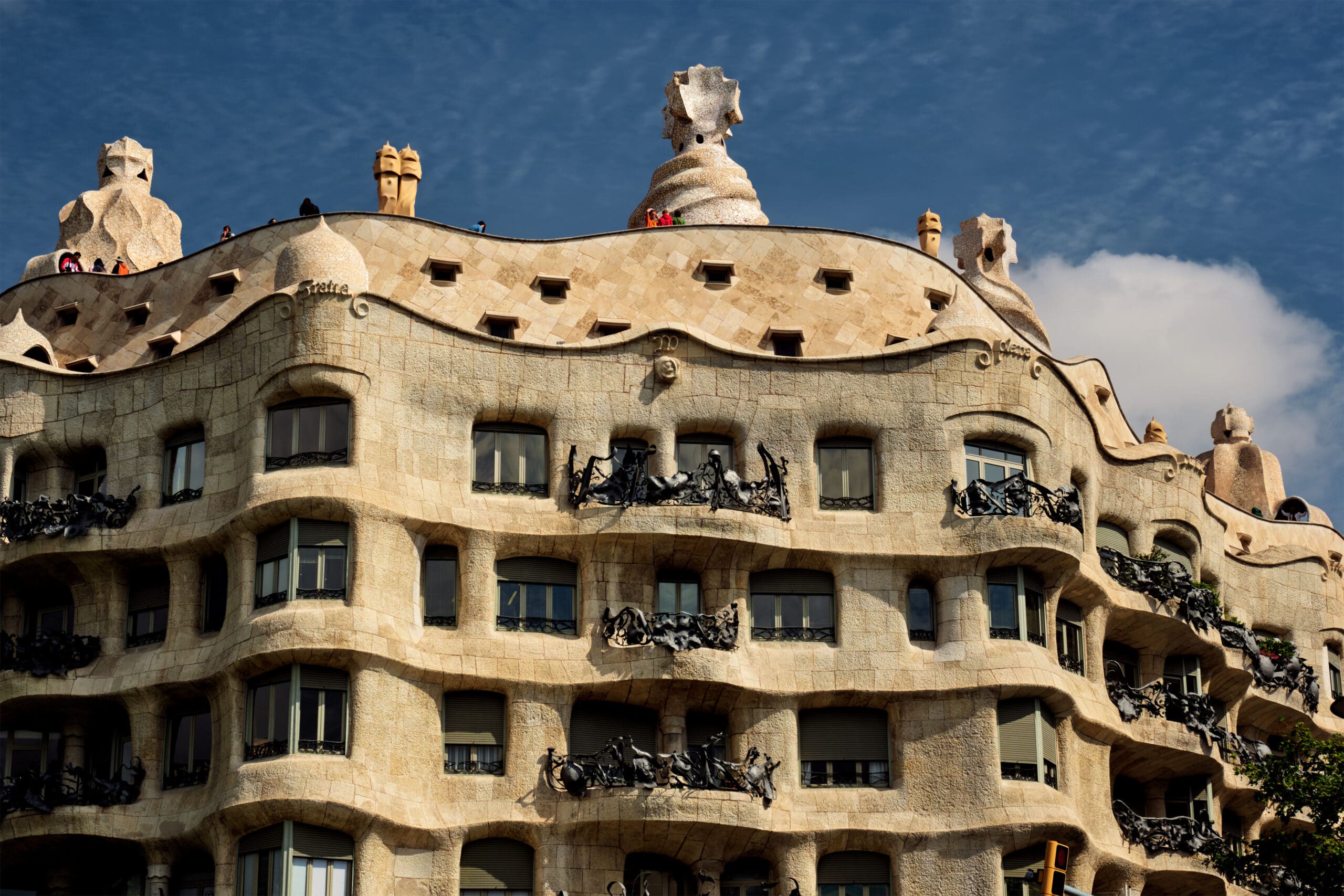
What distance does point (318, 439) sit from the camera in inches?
1989

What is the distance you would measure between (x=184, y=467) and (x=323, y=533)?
15.7 feet

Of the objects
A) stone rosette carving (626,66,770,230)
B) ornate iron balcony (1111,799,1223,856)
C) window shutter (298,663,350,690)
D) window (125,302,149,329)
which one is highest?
stone rosette carving (626,66,770,230)

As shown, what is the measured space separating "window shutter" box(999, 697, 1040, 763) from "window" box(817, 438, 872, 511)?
5.27m

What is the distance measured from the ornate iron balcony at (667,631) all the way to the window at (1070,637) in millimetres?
7704

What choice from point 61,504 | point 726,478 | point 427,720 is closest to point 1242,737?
point 726,478

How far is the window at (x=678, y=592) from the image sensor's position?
51.8 m

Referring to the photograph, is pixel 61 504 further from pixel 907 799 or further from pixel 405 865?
pixel 907 799

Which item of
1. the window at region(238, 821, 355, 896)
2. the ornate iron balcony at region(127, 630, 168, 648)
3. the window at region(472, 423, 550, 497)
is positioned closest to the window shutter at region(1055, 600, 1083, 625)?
the window at region(472, 423, 550, 497)

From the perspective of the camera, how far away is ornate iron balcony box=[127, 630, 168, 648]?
51438mm

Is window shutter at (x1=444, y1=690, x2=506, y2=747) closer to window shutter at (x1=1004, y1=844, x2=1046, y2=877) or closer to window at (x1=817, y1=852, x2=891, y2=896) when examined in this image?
window at (x1=817, y1=852, x2=891, y2=896)

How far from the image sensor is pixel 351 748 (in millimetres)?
47719

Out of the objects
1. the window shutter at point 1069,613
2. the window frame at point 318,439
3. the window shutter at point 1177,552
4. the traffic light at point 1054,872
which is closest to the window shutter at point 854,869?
the window shutter at point 1069,613

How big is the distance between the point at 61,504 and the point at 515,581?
32.6 ft

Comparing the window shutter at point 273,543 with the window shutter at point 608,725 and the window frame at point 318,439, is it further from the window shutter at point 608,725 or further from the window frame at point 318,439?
the window shutter at point 608,725
